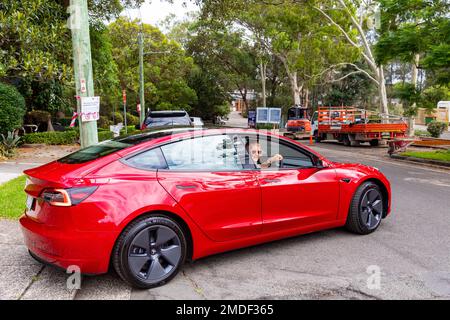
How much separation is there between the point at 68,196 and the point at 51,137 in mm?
15982

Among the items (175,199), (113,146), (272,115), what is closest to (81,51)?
(113,146)

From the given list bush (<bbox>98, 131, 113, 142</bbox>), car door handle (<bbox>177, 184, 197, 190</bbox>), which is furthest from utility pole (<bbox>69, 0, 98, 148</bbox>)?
bush (<bbox>98, 131, 113, 142</bbox>)

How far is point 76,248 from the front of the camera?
3.37 metres

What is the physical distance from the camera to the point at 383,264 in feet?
14.0

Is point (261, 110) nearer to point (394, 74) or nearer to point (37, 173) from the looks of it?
point (37, 173)

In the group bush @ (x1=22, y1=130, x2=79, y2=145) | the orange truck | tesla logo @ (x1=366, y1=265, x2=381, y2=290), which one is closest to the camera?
tesla logo @ (x1=366, y1=265, x2=381, y2=290)

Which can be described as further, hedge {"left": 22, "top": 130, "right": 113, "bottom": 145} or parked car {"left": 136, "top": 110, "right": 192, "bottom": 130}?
hedge {"left": 22, "top": 130, "right": 113, "bottom": 145}

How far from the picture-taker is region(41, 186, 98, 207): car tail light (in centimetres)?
339

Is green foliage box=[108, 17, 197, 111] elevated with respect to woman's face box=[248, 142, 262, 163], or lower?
elevated

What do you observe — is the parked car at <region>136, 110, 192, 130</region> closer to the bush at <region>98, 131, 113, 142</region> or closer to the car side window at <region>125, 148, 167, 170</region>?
the bush at <region>98, 131, 113, 142</region>

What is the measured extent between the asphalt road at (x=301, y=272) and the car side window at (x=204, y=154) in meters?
1.08

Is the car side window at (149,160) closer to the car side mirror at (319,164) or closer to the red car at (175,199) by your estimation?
the red car at (175,199)

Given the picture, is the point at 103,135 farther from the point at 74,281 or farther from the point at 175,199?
the point at 175,199
